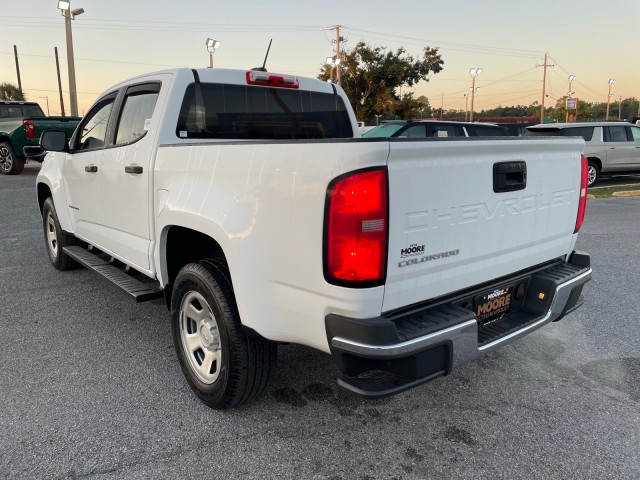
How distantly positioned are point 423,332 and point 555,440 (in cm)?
109

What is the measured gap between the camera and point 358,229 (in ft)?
6.66

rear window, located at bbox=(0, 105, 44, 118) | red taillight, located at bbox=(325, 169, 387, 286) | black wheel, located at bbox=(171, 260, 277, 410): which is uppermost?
rear window, located at bbox=(0, 105, 44, 118)

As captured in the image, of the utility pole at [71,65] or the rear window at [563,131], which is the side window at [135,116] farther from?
the utility pole at [71,65]

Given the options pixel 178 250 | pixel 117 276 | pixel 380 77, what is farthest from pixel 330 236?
pixel 380 77

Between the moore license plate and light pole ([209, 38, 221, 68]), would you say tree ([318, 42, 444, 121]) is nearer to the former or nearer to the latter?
light pole ([209, 38, 221, 68])

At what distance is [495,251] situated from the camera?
2568mm

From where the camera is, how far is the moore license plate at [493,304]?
103 inches

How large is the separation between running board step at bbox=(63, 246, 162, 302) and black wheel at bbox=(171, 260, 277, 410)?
0.42 meters

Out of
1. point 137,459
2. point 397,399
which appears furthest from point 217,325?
point 397,399

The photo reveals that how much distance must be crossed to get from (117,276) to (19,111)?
14.0 metres

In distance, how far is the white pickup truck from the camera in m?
2.07

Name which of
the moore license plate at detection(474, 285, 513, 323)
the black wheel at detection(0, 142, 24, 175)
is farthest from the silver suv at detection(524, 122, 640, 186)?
the black wheel at detection(0, 142, 24, 175)

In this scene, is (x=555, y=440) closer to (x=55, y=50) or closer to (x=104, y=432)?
(x=104, y=432)

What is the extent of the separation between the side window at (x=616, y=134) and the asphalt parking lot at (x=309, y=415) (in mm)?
11650
